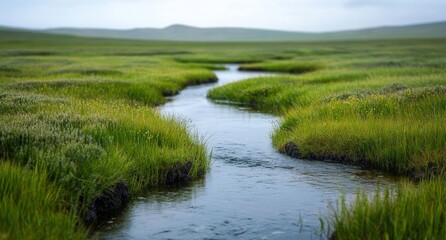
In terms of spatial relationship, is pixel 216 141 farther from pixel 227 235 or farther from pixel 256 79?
pixel 256 79

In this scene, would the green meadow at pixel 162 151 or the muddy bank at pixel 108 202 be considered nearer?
the green meadow at pixel 162 151

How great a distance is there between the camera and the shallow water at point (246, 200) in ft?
28.9

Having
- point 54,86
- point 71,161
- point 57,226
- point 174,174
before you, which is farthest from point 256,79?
point 57,226

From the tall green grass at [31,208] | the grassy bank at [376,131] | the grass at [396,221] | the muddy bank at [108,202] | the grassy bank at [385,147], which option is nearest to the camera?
the tall green grass at [31,208]

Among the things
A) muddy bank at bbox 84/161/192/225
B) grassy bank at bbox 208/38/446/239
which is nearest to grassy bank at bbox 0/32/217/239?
muddy bank at bbox 84/161/192/225

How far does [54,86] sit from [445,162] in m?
18.5

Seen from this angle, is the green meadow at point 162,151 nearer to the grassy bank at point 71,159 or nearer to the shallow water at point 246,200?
the grassy bank at point 71,159

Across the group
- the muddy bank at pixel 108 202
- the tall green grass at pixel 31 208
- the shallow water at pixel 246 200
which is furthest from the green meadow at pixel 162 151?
the shallow water at pixel 246 200

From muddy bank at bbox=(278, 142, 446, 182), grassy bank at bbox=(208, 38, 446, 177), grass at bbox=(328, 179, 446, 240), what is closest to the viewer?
grass at bbox=(328, 179, 446, 240)

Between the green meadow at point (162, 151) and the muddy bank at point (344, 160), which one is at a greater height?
the green meadow at point (162, 151)

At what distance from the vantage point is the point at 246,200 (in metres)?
10.6

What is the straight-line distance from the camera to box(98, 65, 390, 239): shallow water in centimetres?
882

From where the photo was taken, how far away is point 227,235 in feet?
28.1

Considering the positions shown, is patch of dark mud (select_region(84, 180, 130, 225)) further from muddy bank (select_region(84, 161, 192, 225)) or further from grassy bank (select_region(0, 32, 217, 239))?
grassy bank (select_region(0, 32, 217, 239))
